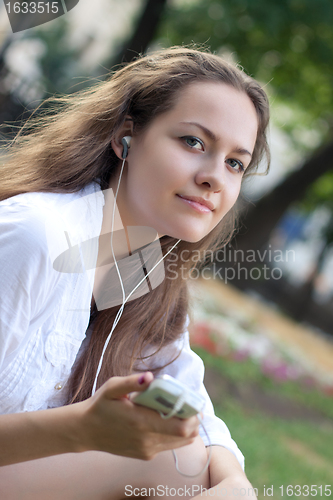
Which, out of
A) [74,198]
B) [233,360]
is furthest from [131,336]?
[233,360]

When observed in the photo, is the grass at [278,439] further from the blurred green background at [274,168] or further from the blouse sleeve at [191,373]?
the blouse sleeve at [191,373]

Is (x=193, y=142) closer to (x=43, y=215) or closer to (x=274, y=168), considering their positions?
(x=43, y=215)

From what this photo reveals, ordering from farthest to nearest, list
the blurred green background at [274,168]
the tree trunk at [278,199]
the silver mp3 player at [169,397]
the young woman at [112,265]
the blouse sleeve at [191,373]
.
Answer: the tree trunk at [278,199], the blurred green background at [274,168], the blouse sleeve at [191,373], the young woman at [112,265], the silver mp3 player at [169,397]

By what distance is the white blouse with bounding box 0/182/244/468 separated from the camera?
51.4 inches

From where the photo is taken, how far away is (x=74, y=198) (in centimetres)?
167

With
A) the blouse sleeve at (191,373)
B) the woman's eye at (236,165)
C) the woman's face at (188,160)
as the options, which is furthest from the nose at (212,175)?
the blouse sleeve at (191,373)

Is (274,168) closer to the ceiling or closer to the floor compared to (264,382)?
closer to the ceiling

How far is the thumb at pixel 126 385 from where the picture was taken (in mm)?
1005

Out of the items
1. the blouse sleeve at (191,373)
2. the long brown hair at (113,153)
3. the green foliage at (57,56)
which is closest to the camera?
the long brown hair at (113,153)

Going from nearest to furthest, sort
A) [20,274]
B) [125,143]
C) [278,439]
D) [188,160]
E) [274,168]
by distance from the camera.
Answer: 1. [20,274]
2. [188,160]
3. [125,143]
4. [278,439]
5. [274,168]

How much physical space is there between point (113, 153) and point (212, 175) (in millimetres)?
476

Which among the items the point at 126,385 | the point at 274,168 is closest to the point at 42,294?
the point at 126,385

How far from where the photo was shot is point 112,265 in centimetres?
198

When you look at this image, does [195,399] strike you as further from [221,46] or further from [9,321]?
[221,46]
